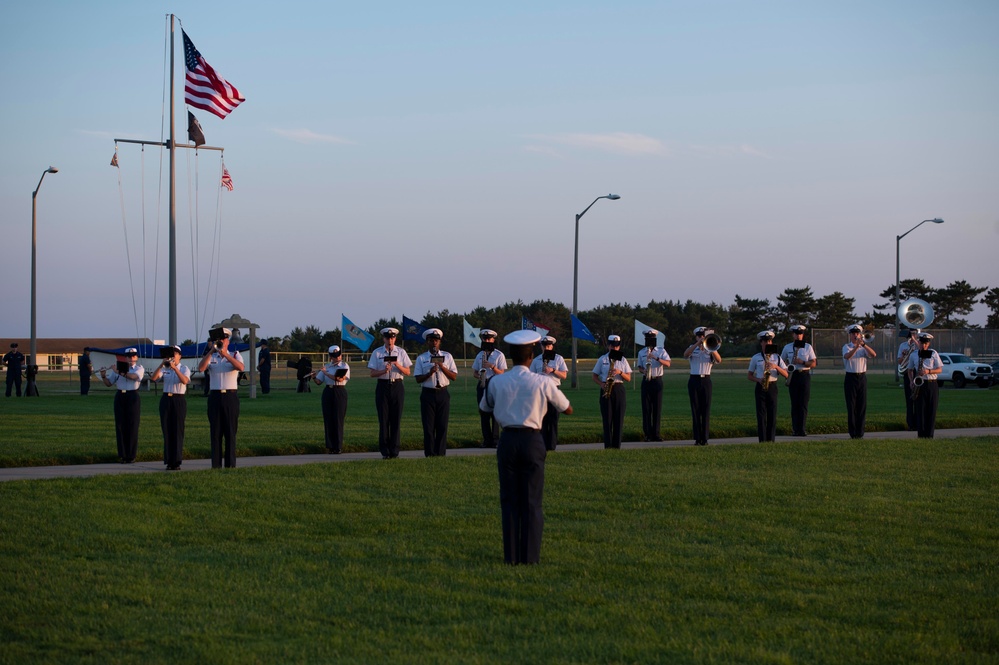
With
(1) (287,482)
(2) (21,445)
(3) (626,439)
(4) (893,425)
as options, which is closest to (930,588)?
(1) (287,482)

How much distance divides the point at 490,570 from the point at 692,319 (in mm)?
94520

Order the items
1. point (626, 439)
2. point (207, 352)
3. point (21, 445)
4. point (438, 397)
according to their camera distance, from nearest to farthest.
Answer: point (207, 352)
point (438, 397)
point (21, 445)
point (626, 439)

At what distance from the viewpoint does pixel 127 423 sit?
16016 mm

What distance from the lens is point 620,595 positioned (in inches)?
288

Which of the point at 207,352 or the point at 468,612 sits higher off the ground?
the point at 207,352

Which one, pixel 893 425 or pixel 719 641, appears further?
pixel 893 425

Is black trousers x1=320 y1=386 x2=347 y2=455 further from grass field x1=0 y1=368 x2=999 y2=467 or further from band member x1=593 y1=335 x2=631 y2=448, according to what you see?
band member x1=593 y1=335 x2=631 y2=448

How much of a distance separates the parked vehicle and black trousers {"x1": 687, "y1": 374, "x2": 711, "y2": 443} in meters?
32.0

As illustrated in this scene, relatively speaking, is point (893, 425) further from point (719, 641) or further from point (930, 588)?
point (719, 641)

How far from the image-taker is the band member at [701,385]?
61.0 ft

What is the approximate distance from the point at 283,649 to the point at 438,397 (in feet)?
32.5

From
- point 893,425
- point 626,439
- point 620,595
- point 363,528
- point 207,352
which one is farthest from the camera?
point 893,425

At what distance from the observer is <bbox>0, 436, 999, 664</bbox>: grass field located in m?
6.21

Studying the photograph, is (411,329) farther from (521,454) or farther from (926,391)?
(521,454)
